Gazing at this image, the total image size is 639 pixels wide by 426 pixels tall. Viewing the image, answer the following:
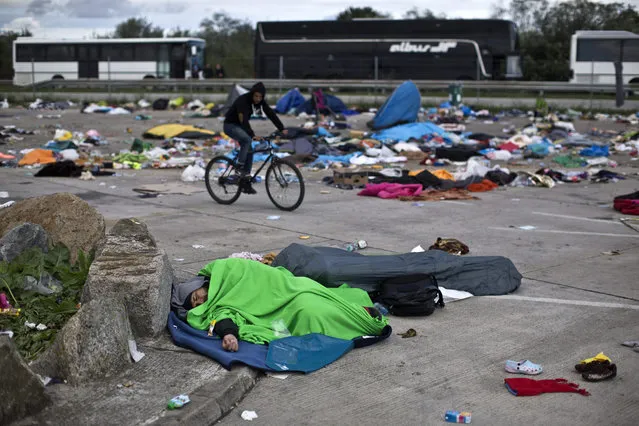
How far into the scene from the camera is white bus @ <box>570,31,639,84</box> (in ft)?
121

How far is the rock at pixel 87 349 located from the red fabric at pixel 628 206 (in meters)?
8.55

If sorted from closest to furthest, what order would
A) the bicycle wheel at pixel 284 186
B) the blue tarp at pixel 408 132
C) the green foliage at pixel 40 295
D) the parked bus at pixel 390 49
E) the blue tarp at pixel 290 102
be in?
the green foliage at pixel 40 295 < the bicycle wheel at pixel 284 186 < the blue tarp at pixel 408 132 < the blue tarp at pixel 290 102 < the parked bus at pixel 390 49

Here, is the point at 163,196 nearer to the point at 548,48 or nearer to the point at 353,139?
the point at 353,139

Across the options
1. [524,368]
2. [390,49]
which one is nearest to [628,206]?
[524,368]

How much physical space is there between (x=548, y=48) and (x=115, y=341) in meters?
47.8

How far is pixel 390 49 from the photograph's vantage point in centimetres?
4138

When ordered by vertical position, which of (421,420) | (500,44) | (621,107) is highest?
(500,44)

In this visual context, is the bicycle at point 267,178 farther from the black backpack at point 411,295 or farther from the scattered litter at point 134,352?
the scattered litter at point 134,352

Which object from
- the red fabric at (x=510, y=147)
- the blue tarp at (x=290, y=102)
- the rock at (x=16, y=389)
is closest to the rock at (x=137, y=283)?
the rock at (x=16, y=389)

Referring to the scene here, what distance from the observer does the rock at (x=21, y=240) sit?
6.74m

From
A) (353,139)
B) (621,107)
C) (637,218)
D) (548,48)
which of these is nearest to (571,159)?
(353,139)

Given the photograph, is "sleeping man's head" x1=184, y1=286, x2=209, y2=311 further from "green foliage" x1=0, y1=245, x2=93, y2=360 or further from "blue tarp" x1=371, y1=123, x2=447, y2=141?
"blue tarp" x1=371, y1=123, x2=447, y2=141

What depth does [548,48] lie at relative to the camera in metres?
49.2

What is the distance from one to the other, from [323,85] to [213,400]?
31514mm
